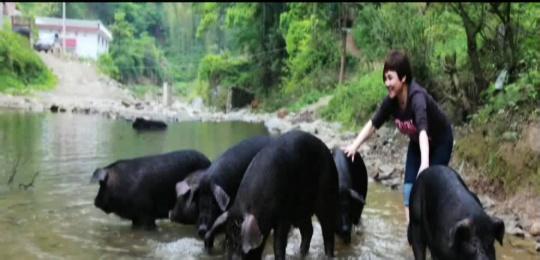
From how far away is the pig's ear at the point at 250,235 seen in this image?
5.21m

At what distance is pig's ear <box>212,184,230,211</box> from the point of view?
6.32m

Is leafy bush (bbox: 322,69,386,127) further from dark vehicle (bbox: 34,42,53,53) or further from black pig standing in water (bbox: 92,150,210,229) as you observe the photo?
dark vehicle (bbox: 34,42,53,53)

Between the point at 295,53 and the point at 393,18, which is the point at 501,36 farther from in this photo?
the point at 295,53

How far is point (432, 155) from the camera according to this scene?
644 cm

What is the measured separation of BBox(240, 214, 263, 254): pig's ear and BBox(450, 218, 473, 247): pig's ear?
1.46m

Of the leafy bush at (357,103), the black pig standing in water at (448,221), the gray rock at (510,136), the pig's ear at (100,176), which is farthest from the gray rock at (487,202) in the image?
the leafy bush at (357,103)

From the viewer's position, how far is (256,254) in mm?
5480

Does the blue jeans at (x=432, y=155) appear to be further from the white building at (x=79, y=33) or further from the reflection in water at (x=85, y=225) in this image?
the white building at (x=79, y=33)

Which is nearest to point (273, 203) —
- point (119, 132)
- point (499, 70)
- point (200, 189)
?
point (200, 189)

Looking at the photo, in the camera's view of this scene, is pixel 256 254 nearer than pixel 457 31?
Yes

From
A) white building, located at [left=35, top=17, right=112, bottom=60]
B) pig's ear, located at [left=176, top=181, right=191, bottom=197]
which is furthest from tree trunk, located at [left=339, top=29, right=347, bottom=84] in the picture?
white building, located at [left=35, top=17, right=112, bottom=60]

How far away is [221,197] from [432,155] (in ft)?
6.67

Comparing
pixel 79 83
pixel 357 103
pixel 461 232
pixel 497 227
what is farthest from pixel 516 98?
pixel 79 83

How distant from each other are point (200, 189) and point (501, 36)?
316 inches
